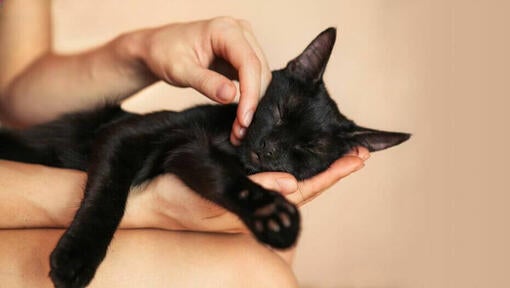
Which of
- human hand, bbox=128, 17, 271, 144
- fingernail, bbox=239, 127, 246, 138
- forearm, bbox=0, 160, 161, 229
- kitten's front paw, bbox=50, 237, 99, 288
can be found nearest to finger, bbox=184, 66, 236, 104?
human hand, bbox=128, 17, 271, 144

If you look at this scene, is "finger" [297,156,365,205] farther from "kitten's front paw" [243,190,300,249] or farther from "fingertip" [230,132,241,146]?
"kitten's front paw" [243,190,300,249]

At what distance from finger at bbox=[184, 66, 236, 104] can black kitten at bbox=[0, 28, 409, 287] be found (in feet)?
0.38

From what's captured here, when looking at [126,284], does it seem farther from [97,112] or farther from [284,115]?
[97,112]

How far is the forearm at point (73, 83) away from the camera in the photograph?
1.32 m

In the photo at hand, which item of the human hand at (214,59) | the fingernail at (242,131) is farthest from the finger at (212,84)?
the fingernail at (242,131)

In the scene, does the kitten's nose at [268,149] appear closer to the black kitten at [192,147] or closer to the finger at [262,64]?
the black kitten at [192,147]

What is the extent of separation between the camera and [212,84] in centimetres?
95

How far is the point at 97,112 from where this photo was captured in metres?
1.29

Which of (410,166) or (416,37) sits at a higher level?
(416,37)

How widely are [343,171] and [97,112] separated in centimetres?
66

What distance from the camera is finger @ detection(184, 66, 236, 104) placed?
92 cm

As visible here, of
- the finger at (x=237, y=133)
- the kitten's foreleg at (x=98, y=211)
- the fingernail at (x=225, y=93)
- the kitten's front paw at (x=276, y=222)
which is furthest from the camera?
the finger at (x=237, y=133)

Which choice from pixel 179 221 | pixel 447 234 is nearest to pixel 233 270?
pixel 179 221

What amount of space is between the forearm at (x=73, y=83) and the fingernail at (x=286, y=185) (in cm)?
59
